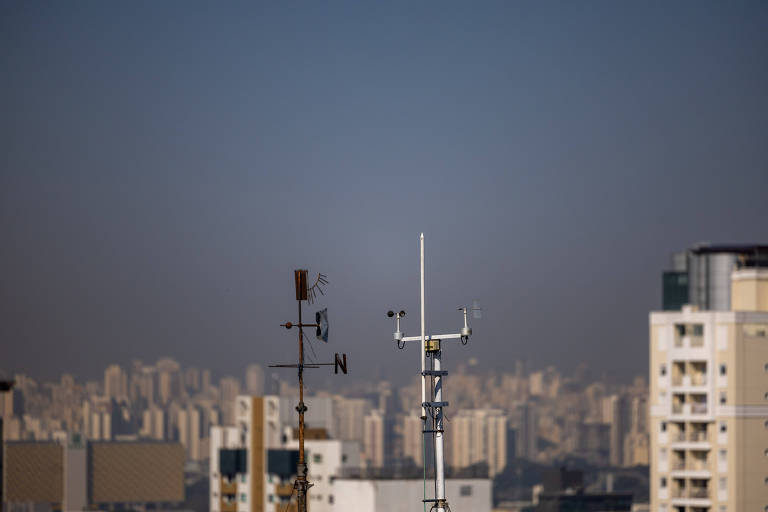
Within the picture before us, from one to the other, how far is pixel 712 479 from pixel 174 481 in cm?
12857

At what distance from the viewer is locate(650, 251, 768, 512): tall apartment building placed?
43.1m

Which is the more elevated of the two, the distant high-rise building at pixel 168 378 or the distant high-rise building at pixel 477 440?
the distant high-rise building at pixel 168 378

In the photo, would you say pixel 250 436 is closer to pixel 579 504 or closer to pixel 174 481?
pixel 579 504

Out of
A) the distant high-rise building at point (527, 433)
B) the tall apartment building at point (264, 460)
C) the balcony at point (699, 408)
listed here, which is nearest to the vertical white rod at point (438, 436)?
the balcony at point (699, 408)

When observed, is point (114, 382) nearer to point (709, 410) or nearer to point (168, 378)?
point (168, 378)

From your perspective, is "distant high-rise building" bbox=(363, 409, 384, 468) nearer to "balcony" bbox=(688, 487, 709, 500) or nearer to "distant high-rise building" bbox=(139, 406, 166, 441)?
"distant high-rise building" bbox=(139, 406, 166, 441)

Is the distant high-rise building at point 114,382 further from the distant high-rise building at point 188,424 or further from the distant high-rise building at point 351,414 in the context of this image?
the distant high-rise building at point 351,414

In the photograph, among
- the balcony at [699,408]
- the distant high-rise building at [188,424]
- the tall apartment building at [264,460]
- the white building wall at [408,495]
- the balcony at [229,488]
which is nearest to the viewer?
the balcony at [699,408]

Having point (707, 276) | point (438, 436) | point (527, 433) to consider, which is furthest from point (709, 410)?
point (527, 433)

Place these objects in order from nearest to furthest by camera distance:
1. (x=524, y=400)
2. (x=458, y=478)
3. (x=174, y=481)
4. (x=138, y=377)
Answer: (x=458, y=478), (x=174, y=481), (x=138, y=377), (x=524, y=400)

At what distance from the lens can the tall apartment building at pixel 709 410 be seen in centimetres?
4306

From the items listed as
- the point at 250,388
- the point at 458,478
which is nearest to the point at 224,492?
the point at 458,478

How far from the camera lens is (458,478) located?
208ft

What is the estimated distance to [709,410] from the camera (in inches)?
1714
